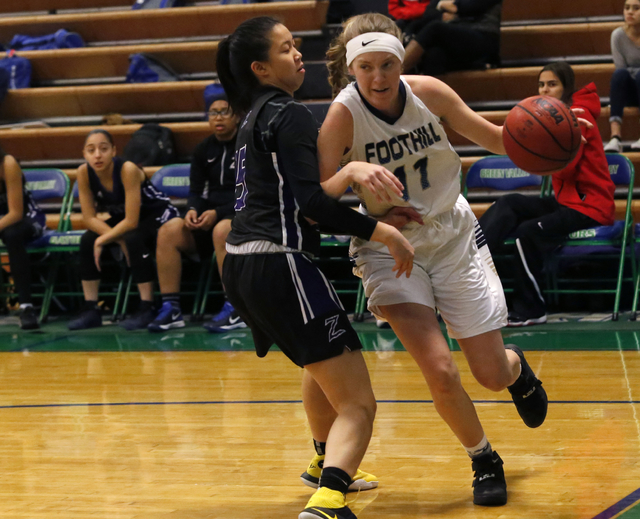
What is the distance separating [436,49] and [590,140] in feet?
6.82

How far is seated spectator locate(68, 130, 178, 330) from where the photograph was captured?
637 cm

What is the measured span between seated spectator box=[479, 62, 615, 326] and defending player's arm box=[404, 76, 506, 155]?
9.09ft

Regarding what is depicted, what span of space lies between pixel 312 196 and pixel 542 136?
0.84 metres

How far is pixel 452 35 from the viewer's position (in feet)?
23.0

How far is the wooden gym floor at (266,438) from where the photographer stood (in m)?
2.74

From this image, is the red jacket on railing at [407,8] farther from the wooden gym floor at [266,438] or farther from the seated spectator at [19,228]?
the seated spectator at [19,228]

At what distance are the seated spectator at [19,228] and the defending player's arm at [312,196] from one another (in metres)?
4.68

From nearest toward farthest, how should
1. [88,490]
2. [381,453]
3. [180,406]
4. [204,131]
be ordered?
1. [88,490]
2. [381,453]
3. [180,406]
4. [204,131]

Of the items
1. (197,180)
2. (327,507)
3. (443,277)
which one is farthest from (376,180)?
(197,180)

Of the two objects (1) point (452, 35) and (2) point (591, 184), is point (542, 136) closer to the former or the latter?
(2) point (591, 184)

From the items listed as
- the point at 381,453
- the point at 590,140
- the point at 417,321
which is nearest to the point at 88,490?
the point at 381,453

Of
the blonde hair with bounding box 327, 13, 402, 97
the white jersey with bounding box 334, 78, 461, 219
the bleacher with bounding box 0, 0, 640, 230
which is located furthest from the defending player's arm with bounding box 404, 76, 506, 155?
the bleacher with bounding box 0, 0, 640, 230

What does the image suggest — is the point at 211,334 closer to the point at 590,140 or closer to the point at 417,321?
the point at 590,140

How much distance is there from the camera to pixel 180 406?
4113mm
